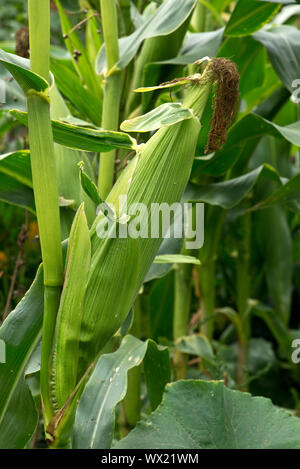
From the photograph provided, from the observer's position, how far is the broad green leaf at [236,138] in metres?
0.88

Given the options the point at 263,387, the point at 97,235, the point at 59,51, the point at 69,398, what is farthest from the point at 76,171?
the point at 263,387

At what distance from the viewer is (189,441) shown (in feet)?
1.95

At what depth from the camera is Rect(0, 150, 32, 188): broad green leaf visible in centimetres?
71

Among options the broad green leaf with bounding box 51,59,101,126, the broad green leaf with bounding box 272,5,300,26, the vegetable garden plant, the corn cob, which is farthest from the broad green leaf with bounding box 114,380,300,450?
the broad green leaf with bounding box 272,5,300,26

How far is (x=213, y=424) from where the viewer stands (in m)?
0.60

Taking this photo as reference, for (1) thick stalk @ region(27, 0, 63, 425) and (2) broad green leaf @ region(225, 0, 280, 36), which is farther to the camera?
(2) broad green leaf @ region(225, 0, 280, 36)

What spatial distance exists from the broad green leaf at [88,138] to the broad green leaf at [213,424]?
28 cm

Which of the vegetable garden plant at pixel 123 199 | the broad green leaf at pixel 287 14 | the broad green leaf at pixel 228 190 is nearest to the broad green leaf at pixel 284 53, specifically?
the vegetable garden plant at pixel 123 199

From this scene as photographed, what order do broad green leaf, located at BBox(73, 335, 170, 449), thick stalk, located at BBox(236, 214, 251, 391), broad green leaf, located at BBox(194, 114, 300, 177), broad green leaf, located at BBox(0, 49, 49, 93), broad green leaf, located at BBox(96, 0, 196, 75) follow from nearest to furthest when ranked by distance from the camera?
broad green leaf, located at BBox(0, 49, 49, 93) < broad green leaf, located at BBox(73, 335, 170, 449) < broad green leaf, located at BBox(96, 0, 196, 75) < broad green leaf, located at BBox(194, 114, 300, 177) < thick stalk, located at BBox(236, 214, 251, 391)

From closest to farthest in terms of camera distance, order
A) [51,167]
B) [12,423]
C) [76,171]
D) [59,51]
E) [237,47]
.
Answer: [51,167]
[12,423]
[76,171]
[237,47]
[59,51]

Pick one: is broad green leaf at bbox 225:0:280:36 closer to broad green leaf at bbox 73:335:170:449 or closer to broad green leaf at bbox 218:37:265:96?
broad green leaf at bbox 218:37:265:96

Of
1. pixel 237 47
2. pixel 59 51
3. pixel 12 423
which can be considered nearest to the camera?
pixel 12 423

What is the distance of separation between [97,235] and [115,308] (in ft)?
0.26
